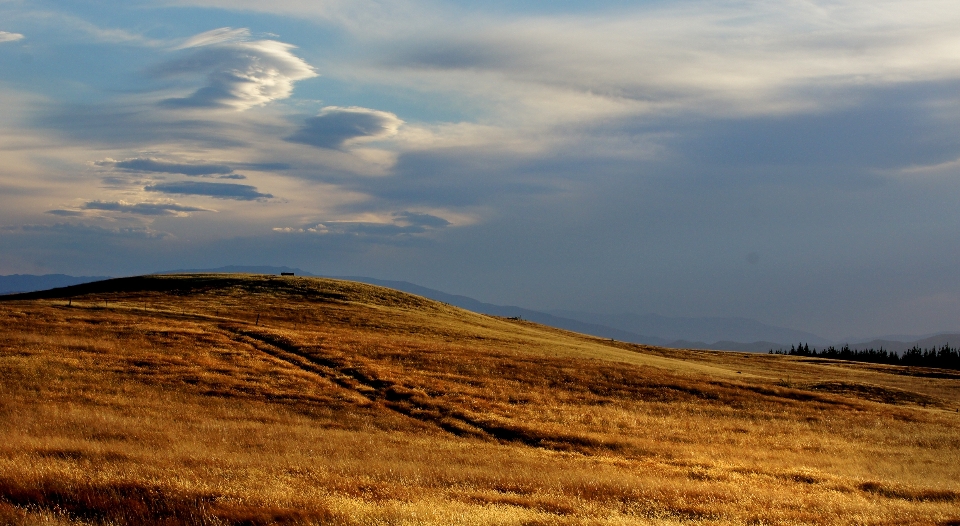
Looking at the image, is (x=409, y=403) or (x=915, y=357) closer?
(x=409, y=403)

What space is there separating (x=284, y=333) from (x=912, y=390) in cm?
4733

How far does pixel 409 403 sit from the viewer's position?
118ft

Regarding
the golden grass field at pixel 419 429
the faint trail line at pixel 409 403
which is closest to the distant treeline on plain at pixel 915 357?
the golden grass field at pixel 419 429

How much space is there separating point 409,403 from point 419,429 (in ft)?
17.5

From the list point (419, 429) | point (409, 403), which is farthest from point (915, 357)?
point (419, 429)

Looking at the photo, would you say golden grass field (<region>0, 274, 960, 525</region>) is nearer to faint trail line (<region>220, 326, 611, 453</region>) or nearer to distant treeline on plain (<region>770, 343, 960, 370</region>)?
faint trail line (<region>220, 326, 611, 453</region>)

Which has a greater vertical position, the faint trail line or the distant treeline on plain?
the distant treeline on plain

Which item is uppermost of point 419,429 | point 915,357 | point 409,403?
point 915,357

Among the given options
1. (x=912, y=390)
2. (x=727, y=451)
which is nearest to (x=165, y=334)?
(x=727, y=451)

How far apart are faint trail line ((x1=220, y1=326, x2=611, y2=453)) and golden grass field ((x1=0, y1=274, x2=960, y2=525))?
17 centimetres

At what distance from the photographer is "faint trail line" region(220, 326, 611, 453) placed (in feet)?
99.0

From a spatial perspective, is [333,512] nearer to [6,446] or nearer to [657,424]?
[6,446]

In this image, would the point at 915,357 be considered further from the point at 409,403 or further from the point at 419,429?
the point at 419,429

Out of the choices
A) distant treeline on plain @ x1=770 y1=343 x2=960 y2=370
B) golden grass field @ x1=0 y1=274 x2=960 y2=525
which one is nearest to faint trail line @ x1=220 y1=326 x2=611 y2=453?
golden grass field @ x1=0 y1=274 x2=960 y2=525
